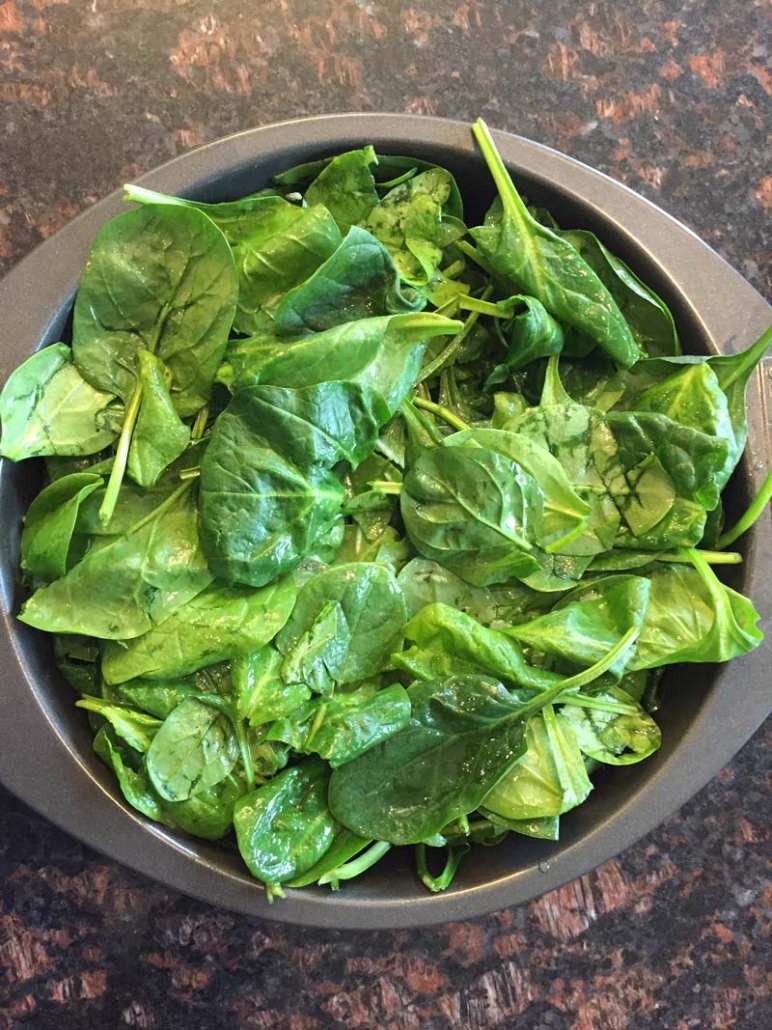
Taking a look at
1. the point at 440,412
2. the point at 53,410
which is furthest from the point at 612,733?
the point at 53,410

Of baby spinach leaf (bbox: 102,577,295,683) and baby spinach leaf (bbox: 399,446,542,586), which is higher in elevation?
baby spinach leaf (bbox: 399,446,542,586)

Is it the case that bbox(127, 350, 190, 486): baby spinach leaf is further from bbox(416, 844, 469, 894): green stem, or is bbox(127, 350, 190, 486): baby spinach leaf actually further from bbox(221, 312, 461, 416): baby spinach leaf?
bbox(416, 844, 469, 894): green stem

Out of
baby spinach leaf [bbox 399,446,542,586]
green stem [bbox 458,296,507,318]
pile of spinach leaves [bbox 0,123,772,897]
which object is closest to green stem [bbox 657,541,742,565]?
pile of spinach leaves [bbox 0,123,772,897]

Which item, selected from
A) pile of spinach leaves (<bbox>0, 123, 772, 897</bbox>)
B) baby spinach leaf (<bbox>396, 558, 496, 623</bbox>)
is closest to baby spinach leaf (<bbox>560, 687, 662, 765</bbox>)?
pile of spinach leaves (<bbox>0, 123, 772, 897</bbox>)

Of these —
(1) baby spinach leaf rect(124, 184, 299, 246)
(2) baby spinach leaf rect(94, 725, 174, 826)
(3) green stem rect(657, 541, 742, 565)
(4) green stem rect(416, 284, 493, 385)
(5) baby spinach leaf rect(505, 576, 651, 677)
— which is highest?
(1) baby spinach leaf rect(124, 184, 299, 246)

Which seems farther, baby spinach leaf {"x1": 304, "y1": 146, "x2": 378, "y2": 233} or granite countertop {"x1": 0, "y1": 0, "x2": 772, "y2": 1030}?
granite countertop {"x1": 0, "y1": 0, "x2": 772, "y2": 1030}

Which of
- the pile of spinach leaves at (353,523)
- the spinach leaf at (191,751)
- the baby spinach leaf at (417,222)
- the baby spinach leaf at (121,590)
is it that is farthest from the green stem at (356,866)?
the baby spinach leaf at (417,222)
